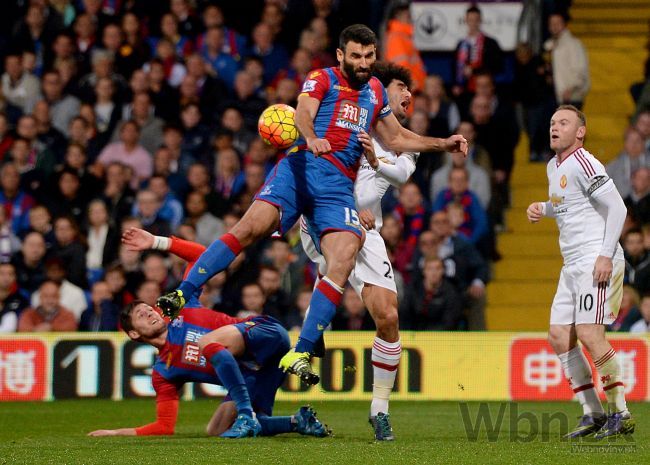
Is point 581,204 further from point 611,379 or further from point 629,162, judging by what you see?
point 629,162

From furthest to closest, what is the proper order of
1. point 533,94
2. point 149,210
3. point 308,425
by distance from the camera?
point 533,94 → point 149,210 → point 308,425

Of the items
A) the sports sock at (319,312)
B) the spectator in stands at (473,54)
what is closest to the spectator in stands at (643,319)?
the spectator in stands at (473,54)

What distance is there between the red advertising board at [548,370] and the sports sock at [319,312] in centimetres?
566

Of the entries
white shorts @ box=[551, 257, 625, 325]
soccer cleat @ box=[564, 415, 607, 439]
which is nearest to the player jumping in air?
white shorts @ box=[551, 257, 625, 325]

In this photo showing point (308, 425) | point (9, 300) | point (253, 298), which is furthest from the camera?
point (9, 300)

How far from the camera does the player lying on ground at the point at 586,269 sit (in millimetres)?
8961

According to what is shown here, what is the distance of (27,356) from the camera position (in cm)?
1403

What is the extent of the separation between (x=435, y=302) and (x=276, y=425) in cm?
558

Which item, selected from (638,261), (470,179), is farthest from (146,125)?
(638,261)

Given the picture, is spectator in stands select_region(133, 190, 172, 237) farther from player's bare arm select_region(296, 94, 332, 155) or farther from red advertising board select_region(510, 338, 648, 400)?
player's bare arm select_region(296, 94, 332, 155)

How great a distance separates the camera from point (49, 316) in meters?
14.8

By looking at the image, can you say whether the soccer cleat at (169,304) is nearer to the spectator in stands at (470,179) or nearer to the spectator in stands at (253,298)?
the spectator in stands at (253,298)

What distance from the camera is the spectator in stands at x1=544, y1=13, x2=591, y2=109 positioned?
56.7ft

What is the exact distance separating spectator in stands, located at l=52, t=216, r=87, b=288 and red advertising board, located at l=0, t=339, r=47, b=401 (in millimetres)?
1581
